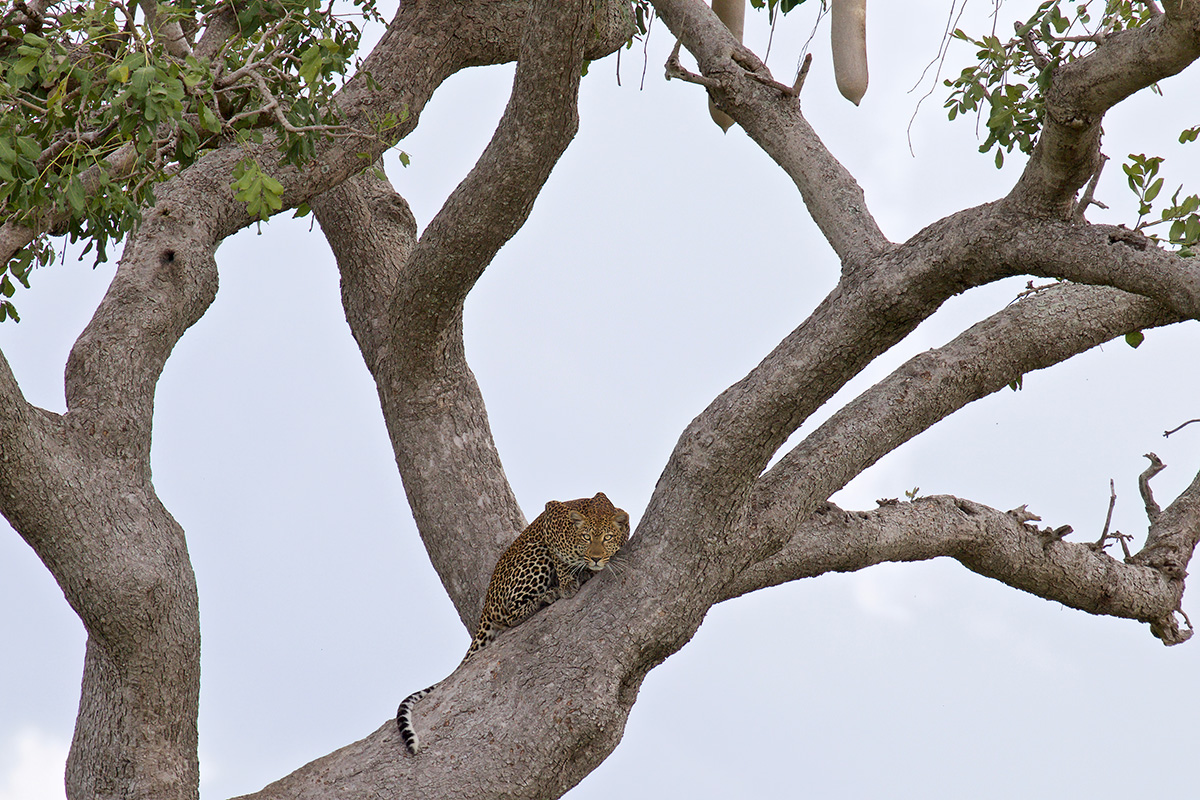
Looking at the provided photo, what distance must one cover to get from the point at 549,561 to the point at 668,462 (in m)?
0.83

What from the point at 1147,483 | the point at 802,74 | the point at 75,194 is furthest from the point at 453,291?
the point at 1147,483

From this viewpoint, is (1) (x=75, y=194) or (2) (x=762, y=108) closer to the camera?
(1) (x=75, y=194)

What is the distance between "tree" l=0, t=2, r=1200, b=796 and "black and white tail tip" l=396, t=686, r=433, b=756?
0.22 feet

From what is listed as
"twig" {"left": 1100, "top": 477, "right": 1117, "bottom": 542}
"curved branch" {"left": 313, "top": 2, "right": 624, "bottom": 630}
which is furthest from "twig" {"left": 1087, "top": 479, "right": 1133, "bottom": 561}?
"curved branch" {"left": 313, "top": 2, "right": 624, "bottom": 630}

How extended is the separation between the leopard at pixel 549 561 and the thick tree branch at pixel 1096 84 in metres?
2.17

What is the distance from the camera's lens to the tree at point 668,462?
4.36 metres

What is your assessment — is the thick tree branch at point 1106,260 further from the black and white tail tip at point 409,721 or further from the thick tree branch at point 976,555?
the black and white tail tip at point 409,721

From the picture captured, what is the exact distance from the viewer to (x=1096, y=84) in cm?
385

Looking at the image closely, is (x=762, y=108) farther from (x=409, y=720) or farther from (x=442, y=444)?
(x=409, y=720)

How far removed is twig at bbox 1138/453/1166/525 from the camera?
653 centimetres

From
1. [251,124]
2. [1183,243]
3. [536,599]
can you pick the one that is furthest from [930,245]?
[251,124]

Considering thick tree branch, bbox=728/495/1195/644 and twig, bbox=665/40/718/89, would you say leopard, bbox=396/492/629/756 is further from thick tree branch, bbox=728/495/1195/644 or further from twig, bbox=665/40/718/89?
twig, bbox=665/40/718/89

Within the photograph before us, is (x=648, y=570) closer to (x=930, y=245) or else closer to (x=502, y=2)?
(x=930, y=245)

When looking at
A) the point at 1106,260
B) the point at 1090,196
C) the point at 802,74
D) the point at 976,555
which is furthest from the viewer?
the point at 802,74
